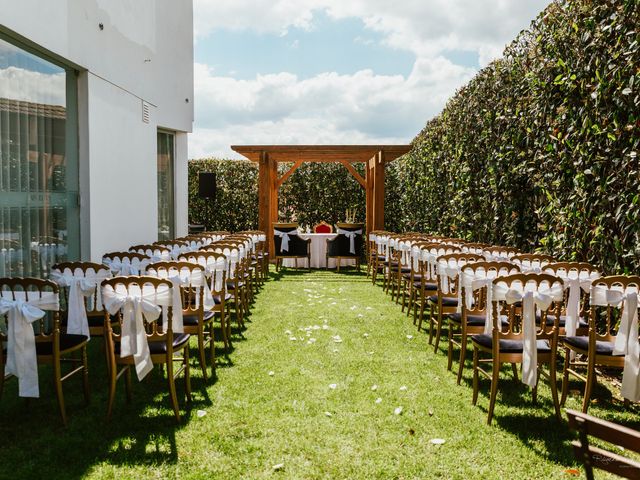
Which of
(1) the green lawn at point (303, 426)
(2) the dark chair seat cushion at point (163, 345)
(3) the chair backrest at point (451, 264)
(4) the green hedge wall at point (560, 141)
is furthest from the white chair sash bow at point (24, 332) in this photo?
(4) the green hedge wall at point (560, 141)

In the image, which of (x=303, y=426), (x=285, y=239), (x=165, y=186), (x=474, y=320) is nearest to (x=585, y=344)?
(x=474, y=320)

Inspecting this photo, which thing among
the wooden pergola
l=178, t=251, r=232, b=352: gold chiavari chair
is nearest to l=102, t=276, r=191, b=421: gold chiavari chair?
l=178, t=251, r=232, b=352: gold chiavari chair

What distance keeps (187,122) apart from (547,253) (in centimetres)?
734

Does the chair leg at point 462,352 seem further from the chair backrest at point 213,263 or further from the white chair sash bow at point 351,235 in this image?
the white chair sash bow at point 351,235

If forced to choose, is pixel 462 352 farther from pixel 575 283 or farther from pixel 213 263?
pixel 213 263

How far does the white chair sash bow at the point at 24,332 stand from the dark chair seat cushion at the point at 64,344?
10 cm

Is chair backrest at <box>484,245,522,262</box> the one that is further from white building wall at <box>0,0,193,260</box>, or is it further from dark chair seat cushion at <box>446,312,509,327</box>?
white building wall at <box>0,0,193,260</box>

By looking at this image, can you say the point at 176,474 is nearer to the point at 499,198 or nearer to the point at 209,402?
the point at 209,402

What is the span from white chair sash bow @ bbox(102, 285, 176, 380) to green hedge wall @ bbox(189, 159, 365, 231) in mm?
12164

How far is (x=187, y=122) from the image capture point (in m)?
10.4

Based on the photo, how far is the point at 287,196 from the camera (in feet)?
52.4

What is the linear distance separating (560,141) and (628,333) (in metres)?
2.55

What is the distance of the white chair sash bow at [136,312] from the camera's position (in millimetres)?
3479

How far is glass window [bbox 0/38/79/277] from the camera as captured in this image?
4707mm
